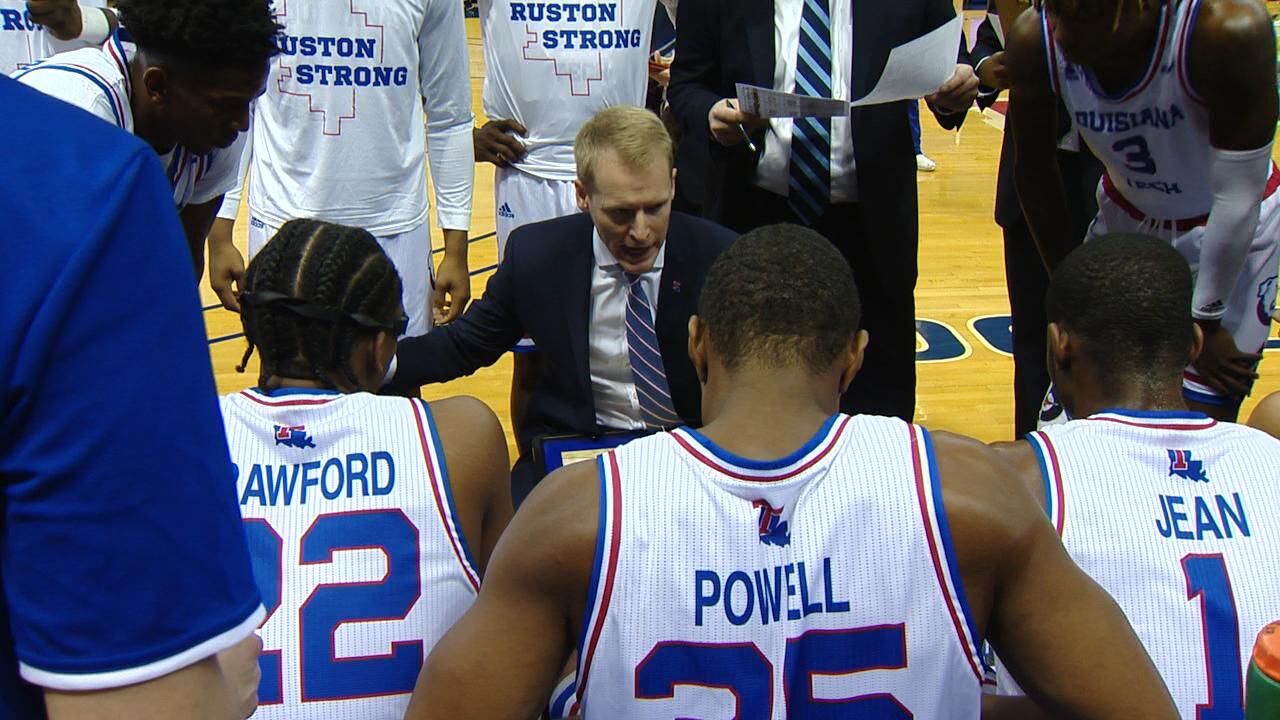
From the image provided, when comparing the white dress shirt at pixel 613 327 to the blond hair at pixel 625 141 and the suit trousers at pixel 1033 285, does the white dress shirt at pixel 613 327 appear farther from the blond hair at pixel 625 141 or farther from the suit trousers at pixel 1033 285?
the suit trousers at pixel 1033 285

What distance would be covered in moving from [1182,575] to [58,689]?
151 centimetres

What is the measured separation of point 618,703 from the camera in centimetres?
157

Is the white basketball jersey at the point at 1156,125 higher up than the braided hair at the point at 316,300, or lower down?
higher up

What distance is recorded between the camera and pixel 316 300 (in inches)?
83.0

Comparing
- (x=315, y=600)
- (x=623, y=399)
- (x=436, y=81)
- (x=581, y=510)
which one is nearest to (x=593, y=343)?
(x=623, y=399)

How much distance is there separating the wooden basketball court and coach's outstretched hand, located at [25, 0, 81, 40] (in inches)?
63.9

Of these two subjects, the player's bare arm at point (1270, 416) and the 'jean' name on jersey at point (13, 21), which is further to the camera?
the 'jean' name on jersey at point (13, 21)

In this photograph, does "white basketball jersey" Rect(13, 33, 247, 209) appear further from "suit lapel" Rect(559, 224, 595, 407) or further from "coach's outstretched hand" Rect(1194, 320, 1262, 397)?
"coach's outstretched hand" Rect(1194, 320, 1262, 397)

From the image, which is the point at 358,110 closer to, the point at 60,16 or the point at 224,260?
the point at 224,260

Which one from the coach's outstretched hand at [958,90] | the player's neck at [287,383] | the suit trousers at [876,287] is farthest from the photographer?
the suit trousers at [876,287]

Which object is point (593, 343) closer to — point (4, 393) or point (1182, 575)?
point (1182, 575)

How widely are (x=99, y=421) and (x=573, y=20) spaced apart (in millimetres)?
3309

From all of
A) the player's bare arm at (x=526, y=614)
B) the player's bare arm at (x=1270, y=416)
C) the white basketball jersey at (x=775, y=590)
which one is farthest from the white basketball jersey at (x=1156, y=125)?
the player's bare arm at (x=526, y=614)

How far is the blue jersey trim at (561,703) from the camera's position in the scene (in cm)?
184
